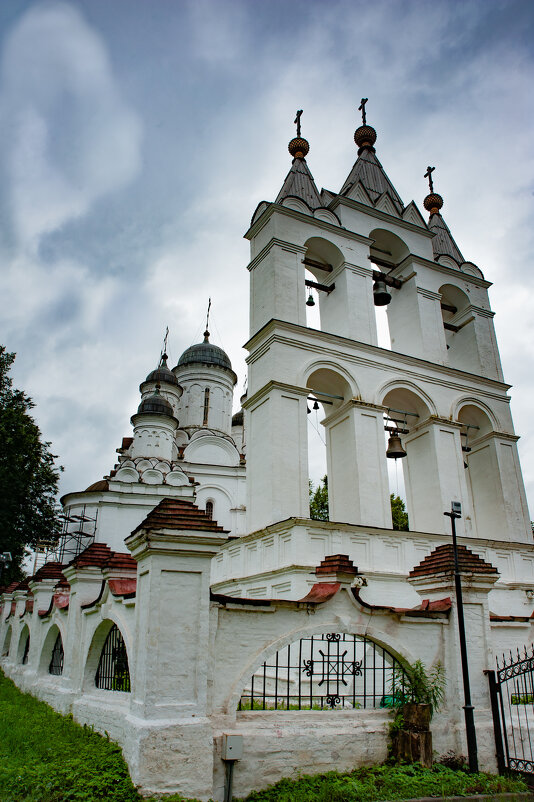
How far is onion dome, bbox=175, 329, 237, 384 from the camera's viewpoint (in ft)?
121

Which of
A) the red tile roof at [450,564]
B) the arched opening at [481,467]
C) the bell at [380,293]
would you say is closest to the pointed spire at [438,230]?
the bell at [380,293]

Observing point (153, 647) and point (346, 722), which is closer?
point (153, 647)

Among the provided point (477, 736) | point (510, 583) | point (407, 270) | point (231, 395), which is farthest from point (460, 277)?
point (231, 395)

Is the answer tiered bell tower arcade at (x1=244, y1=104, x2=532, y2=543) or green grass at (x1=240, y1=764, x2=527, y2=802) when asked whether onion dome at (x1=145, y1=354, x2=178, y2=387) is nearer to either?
tiered bell tower arcade at (x1=244, y1=104, x2=532, y2=543)

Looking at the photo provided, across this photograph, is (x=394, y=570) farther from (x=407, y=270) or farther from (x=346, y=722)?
(x=407, y=270)

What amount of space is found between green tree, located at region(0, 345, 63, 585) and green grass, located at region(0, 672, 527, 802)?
16.8 metres

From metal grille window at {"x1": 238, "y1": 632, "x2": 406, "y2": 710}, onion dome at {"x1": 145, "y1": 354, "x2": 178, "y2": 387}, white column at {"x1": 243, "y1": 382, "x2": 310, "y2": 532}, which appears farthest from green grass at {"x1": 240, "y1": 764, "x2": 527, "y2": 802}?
onion dome at {"x1": 145, "y1": 354, "x2": 178, "y2": 387}

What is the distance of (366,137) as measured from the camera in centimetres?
1798

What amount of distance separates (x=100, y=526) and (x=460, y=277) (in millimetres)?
19857

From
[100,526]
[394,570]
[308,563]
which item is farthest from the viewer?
[100,526]

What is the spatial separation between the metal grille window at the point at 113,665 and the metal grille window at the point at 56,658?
2910mm

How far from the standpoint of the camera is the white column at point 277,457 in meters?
11.3

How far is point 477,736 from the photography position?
6434 millimetres

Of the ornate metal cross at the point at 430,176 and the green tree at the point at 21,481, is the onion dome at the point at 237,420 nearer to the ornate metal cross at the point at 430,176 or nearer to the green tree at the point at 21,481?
the green tree at the point at 21,481
